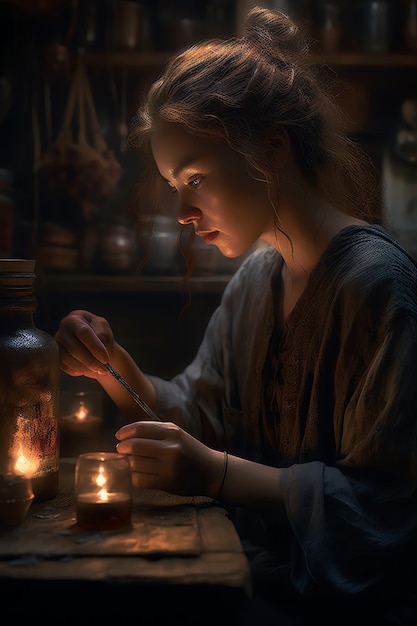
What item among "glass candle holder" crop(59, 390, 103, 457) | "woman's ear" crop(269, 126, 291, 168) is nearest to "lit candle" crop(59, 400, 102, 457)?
"glass candle holder" crop(59, 390, 103, 457)

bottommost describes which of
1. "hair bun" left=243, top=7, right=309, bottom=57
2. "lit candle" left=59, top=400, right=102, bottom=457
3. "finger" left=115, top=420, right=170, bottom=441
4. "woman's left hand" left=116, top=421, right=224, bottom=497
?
"lit candle" left=59, top=400, right=102, bottom=457

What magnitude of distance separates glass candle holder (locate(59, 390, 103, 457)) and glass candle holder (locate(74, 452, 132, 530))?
53 centimetres

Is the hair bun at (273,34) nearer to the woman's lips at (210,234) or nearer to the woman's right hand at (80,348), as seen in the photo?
the woman's lips at (210,234)

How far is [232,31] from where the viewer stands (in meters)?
2.09

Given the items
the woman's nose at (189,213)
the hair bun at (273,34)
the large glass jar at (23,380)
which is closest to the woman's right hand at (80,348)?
the large glass jar at (23,380)

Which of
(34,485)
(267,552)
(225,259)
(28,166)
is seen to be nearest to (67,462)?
(34,485)

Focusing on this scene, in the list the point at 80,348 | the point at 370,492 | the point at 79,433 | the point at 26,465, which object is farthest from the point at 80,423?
the point at 370,492

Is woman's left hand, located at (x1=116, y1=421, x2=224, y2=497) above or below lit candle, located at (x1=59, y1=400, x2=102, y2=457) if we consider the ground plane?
above

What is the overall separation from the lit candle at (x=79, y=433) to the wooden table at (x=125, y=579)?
564 mm

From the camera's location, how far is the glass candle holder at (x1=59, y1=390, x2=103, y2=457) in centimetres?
148

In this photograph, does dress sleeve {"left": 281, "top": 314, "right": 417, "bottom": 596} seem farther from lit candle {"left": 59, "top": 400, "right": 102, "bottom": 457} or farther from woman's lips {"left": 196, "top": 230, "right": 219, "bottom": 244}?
lit candle {"left": 59, "top": 400, "right": 102, "bottom": 457}

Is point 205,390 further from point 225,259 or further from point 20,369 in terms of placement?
point 225,259

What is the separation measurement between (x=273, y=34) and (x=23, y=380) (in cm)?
73

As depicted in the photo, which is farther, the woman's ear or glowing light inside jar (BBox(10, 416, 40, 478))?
the woman's ear
